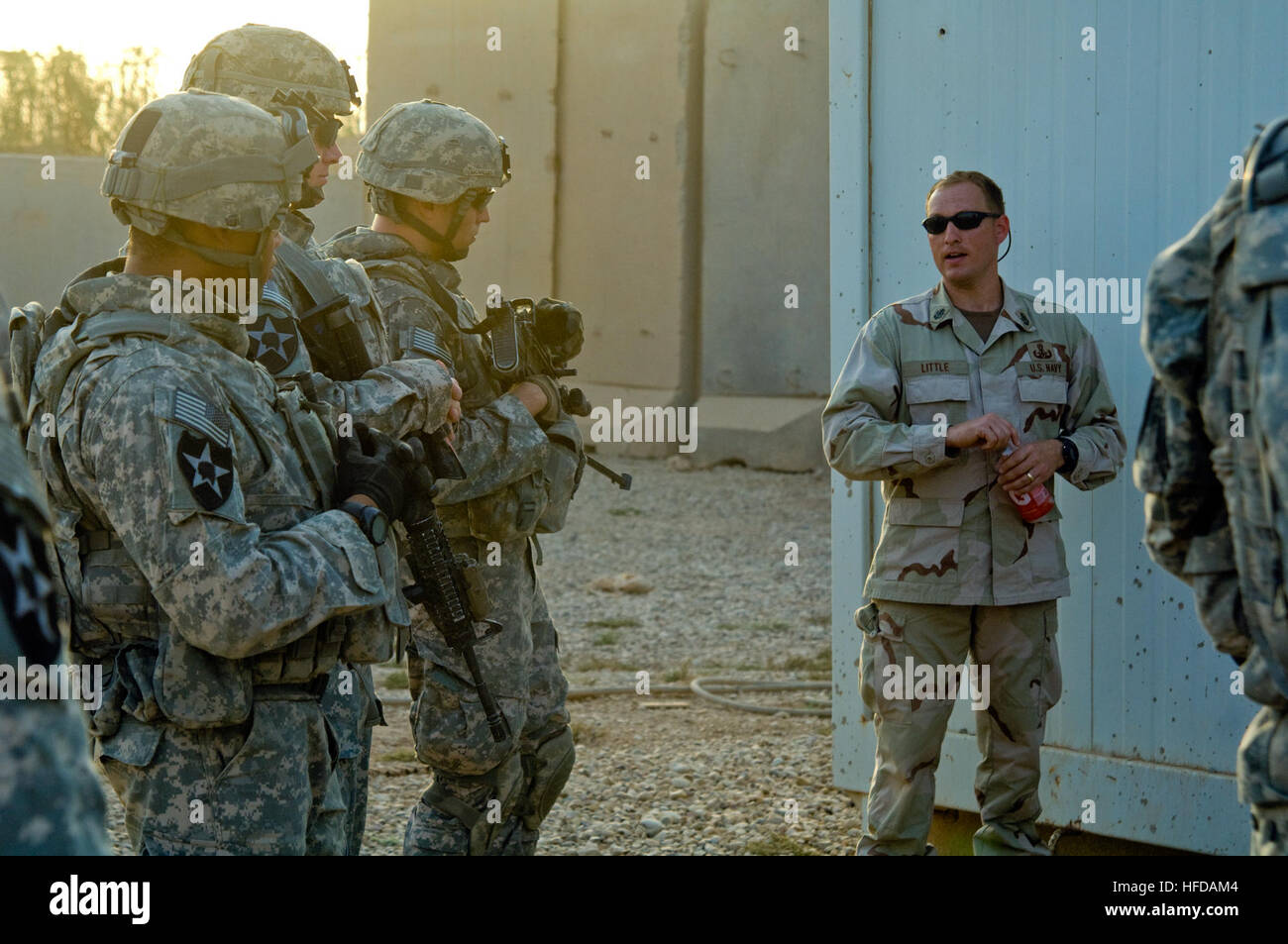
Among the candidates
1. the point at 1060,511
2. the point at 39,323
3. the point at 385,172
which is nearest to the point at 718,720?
the point at 1060,511

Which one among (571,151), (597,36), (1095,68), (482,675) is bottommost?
(482,675)

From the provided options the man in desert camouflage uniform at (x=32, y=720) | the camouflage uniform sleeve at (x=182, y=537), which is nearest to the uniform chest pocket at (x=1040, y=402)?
the camouflage uniform sleeve at (x=182, y=537)

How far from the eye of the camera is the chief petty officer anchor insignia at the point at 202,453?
240 cm

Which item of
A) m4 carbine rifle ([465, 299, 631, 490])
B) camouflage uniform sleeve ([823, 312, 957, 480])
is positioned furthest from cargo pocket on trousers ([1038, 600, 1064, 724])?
m4 carbine rifle ([465, 299, 631, 490])

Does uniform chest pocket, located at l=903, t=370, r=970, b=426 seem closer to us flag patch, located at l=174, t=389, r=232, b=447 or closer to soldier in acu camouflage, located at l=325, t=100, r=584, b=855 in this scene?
soldier in acu camouflage, located at l=325, t=100, r=584, b=855

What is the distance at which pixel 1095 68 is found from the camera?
4.32m

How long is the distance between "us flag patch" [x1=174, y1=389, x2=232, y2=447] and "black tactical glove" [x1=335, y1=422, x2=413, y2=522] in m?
0.33

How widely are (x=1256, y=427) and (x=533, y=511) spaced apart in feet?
7.76

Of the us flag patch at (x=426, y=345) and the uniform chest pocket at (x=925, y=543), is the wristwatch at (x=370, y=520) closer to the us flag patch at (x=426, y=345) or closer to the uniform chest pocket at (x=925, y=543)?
the us flag patch at (x=426, y=345)

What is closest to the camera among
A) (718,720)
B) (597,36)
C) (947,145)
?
(947,145)

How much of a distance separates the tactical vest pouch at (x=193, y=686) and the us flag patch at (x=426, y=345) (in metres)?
1.36

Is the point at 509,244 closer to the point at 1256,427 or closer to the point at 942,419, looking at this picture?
the point at 942,419

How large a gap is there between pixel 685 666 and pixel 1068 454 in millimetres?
4178

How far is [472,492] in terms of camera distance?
391 centimetres
